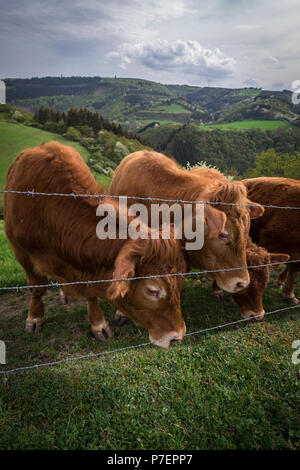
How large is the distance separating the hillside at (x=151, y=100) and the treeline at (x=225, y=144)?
11.5 m

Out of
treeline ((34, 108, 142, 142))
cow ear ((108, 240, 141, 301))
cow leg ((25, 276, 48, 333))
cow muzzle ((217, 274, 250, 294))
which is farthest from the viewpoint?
treeline ((34, 108, 142, 142))

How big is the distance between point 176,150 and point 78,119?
1128 inches

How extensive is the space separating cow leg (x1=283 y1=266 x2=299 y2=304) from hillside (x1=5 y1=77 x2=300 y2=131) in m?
70.7

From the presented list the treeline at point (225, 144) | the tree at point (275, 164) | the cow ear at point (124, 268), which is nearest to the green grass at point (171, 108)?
the treeline at point (225, 144)

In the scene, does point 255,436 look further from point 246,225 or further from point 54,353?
point 54,353

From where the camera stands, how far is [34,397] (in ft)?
10.6

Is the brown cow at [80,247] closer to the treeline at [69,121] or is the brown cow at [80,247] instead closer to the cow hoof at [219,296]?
the cow hoof at [219,296]

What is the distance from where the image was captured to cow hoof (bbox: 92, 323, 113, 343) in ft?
15.0

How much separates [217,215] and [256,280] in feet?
5.79

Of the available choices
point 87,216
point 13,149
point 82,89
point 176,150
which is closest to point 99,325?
point 87,216

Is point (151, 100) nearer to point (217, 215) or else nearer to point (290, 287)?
point (290, 287)

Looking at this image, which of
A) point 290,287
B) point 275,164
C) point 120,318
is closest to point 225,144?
point 275,164

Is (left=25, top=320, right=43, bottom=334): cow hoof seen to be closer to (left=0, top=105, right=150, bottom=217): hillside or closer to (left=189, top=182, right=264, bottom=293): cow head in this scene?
(left=189, top=182, right=264, bottom=293): cow head

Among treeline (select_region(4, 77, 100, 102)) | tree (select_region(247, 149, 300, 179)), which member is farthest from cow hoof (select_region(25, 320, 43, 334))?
treeline (select_region(4, 77, 100, 102))
